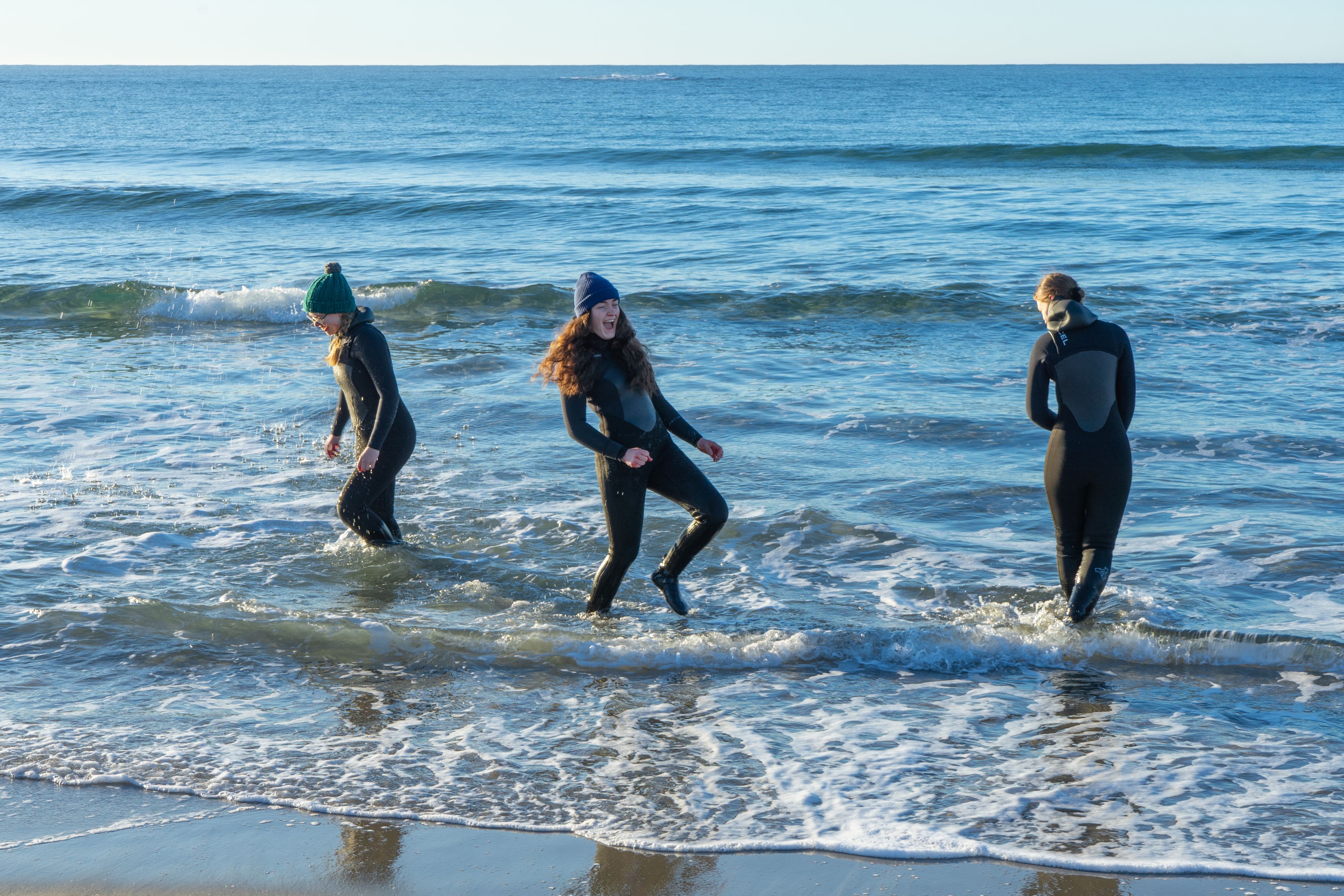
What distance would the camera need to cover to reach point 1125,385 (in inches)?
219

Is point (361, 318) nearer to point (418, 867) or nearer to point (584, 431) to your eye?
point (584, 431)

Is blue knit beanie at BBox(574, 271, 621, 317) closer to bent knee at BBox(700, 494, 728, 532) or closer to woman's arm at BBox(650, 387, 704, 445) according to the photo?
woman's arm at BBox(650, 387, 704, 445)

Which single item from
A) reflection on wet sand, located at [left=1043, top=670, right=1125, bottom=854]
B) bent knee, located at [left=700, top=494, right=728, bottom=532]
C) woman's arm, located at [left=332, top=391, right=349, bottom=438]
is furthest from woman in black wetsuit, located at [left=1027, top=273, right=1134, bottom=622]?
woman's arm, located at [left=332, top=391, right=349, bottom=438]

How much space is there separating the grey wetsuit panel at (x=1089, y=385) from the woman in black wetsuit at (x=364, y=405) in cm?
360

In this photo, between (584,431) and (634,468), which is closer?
(584,431)

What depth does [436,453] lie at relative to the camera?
32.3 ft

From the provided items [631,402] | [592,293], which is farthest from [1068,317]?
[592,293]

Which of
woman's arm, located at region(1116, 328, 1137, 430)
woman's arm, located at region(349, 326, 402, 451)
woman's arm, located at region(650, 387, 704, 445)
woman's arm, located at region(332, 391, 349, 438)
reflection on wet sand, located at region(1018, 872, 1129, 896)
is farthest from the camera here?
woman's arm, located at region(332, 391, 349, 438)

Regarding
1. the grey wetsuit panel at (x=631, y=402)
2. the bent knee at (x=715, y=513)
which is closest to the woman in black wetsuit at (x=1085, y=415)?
the bent knee at (x=715, y=513)

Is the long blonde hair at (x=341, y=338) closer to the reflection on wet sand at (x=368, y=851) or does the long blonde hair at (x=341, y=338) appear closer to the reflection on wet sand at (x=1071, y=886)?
the reflection on wet sand at (x=368, y=851)

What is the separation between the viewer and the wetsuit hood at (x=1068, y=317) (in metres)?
5.42

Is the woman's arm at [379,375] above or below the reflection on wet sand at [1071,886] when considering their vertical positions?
above

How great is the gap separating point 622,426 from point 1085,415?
2.29 metres

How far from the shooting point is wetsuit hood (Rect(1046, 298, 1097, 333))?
542cm
